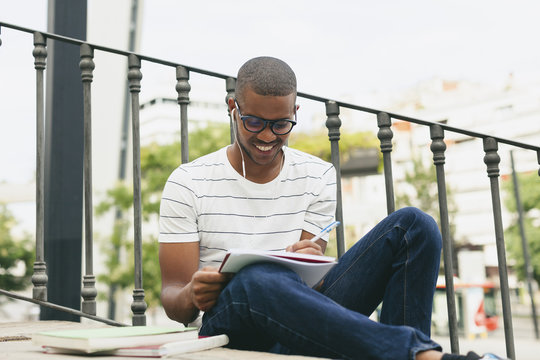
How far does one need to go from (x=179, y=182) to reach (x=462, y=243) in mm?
31808

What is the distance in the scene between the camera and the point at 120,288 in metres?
16.4

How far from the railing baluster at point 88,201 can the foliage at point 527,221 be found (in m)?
25.6

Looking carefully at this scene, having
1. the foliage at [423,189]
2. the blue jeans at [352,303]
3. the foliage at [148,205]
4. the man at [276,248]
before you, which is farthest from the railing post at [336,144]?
the foliage at [423,189]

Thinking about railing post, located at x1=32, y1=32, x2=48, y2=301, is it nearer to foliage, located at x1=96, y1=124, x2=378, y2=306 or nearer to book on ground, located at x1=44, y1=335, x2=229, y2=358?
book on ground, located at x1=44, y1=335, x2=229, y2=358

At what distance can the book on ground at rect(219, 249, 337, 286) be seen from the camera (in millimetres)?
1683

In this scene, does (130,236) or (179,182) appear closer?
(179,182)

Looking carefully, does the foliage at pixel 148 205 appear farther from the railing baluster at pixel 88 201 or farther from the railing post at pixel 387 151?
the railing post at pixel 387 151

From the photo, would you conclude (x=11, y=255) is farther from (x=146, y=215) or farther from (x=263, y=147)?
(x=263, y=147)

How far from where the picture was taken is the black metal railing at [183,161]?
2521 millimetres

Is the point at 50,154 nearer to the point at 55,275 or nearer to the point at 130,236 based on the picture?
the point at 55,275

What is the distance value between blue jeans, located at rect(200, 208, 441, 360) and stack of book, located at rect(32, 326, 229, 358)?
14 centimetres

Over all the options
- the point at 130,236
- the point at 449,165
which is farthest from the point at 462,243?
the point at 130,236

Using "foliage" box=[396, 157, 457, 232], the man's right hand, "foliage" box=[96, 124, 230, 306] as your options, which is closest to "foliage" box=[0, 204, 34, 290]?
"foliage" box=[96, 124, 230, 306]

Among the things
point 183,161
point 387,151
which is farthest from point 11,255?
point 387,151
